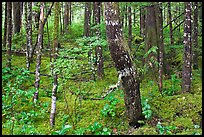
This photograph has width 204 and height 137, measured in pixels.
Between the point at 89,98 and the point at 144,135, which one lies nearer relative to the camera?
the point at 144,135

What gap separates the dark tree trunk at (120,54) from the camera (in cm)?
518

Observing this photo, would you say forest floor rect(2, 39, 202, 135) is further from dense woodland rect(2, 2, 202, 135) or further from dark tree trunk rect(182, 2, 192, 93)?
dark tree trunk rect(182, 2, 192, 93)

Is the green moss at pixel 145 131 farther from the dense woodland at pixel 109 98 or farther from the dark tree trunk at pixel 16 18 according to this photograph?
the dark tree trunk at pixel 16 18

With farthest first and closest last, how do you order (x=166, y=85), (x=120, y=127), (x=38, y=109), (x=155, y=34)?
(x=155, y=34) → (x=166, y=85) → (x=38, y=109) → (x=120, y=127)

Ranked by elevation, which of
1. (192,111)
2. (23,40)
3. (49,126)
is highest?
(23,40)

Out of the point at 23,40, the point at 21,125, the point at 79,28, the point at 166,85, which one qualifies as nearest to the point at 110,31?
the point at 21,125

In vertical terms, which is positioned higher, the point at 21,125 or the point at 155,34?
the point at 155,34

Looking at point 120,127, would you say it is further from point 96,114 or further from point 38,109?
point 38,109

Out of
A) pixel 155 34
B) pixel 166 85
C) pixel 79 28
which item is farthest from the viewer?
pixel 79 28

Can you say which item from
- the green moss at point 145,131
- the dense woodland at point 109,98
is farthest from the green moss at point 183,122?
the green moss at point 145,131

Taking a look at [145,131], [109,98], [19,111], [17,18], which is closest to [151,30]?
[109,98]

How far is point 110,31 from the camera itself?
5215 millimetres

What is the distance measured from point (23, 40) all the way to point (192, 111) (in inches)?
445

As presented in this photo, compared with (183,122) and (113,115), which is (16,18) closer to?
(113,115)
